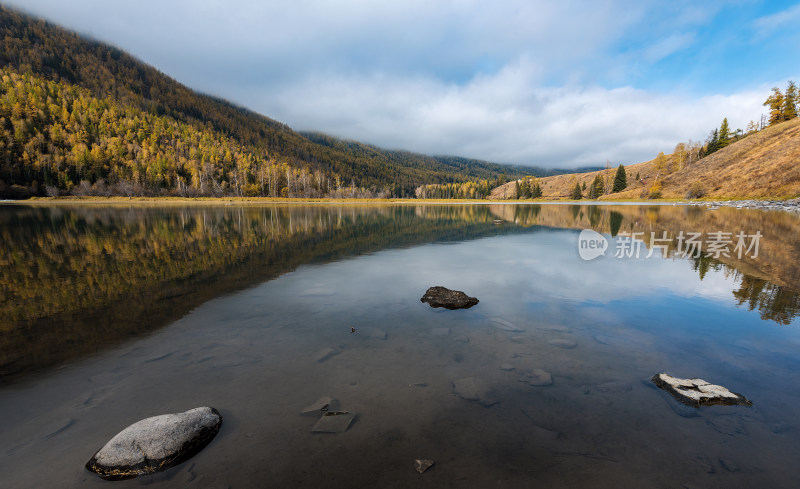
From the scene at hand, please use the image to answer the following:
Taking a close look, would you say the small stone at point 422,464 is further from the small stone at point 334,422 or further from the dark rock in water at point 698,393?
the dark rock in water at point 698,393

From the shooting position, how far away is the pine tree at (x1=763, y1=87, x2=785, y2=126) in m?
140

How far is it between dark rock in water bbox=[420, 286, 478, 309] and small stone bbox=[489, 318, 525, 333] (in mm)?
1696

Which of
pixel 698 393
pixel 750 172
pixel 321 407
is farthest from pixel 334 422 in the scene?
pixel 750 172

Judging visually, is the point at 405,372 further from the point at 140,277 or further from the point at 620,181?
the point at 620,181

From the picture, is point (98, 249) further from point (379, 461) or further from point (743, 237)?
point (743, 237)

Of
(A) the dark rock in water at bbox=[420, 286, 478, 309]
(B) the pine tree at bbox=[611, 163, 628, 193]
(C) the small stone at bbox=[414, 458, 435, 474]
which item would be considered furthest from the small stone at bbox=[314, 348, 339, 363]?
(B) the pine tree at bbox=[611, 163, 628, 193]

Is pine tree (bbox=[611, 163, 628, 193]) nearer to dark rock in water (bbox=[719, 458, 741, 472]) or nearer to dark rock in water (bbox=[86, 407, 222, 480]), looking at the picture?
dark rock in water (bbox=[719, 458, 741, 472])

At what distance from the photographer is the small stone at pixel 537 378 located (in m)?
8.29

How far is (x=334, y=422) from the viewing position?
673 centimetres

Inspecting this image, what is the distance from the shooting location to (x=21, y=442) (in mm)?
6129

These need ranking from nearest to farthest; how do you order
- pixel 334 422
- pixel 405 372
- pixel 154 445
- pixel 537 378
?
pixel 154 445, pixel 334 422, pixel 537 378, pixel 405 372

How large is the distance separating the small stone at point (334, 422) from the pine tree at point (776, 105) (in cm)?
22078

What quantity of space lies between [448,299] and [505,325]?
298 cm

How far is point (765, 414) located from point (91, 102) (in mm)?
289308
